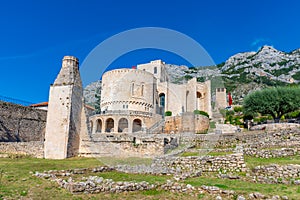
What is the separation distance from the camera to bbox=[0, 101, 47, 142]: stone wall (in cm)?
2853

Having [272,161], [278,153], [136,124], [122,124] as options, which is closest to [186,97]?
[136,124]

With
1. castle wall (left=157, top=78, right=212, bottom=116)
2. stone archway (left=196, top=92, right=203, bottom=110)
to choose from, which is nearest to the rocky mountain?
stone archway (left=196, top=92, right=203, bottom=110)

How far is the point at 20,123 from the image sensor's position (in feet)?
100

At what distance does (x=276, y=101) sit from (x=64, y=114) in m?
29.6

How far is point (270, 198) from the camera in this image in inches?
278

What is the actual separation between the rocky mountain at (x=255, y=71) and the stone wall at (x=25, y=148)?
63.5 m

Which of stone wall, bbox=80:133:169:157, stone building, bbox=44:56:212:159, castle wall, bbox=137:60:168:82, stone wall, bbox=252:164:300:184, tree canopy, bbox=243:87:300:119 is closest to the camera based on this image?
stone wall, bbox=252:164:300:184

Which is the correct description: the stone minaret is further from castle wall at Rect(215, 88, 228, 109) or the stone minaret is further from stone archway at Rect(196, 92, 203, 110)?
castle wall at Rect(215, 88, 228, 109)

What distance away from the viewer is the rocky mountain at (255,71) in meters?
103

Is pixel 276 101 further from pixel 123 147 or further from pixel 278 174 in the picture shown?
pixel 278 174

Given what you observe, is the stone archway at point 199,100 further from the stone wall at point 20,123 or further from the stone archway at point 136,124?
the stone wall at point 20,123

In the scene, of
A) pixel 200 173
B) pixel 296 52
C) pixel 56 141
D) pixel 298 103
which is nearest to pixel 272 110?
pixel 298 103

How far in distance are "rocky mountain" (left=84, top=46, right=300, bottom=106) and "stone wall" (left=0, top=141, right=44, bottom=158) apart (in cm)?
6353

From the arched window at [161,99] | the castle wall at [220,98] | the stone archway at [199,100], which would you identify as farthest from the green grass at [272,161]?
the castle wall at [220,98]
